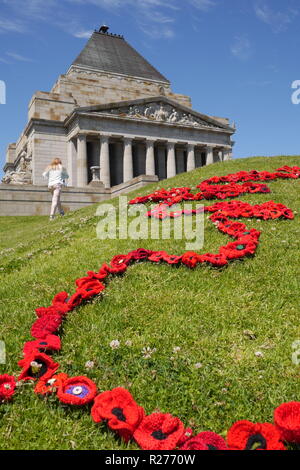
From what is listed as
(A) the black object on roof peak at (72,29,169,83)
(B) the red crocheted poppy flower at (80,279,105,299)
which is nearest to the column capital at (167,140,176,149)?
(A) the black object on roof peak at (72,29,169,83)

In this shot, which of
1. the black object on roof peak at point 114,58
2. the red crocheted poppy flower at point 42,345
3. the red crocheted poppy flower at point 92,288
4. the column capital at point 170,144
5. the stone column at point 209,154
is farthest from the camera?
the black object on roof peak at point 114,58

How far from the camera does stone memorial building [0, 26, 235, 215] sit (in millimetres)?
40062

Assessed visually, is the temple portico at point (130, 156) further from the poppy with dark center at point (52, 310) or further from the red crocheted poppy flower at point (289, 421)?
the red crocheted poppy flower at point (289, 421)

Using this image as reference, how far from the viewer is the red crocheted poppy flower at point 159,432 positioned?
293 cm

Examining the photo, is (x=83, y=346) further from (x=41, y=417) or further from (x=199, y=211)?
(x=199, y=211)

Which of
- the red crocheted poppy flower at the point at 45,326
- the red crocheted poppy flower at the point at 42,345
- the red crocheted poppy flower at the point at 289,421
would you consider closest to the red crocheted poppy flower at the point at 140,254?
the red crocheted poppy flower at the point at 45,326

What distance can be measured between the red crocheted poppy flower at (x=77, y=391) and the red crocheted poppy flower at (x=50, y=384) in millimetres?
68

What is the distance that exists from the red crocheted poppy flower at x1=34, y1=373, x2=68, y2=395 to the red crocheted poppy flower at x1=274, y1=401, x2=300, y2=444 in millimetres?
1811

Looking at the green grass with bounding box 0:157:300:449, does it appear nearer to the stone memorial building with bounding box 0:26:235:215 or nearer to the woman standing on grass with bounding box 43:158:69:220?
the woman standing on grass with bounding box 43:158:69:220

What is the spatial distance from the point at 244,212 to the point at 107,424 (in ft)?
22.7

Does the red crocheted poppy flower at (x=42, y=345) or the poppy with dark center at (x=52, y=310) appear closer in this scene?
the red crocheted poppy flower at (x=42, y=345)

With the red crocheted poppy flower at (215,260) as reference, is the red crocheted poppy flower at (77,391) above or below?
below

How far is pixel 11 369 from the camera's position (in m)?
3.94
